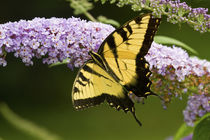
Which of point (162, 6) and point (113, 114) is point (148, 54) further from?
point (113, 114)

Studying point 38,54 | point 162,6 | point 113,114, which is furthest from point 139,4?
point 113,114

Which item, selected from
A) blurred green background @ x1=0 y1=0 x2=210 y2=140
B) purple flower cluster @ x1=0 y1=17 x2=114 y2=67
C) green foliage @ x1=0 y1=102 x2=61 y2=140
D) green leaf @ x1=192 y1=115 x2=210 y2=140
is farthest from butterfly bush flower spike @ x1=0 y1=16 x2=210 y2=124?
blurred green background @ x1=0 y1=0 x2=210 y2=140

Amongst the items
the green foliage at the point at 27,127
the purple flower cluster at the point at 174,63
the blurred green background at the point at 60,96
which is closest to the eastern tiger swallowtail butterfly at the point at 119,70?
the purple flower cluster at the point at 174,63

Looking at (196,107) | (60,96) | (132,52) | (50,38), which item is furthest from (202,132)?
(60,96)

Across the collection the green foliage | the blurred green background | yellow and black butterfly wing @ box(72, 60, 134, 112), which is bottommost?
the blurred green background

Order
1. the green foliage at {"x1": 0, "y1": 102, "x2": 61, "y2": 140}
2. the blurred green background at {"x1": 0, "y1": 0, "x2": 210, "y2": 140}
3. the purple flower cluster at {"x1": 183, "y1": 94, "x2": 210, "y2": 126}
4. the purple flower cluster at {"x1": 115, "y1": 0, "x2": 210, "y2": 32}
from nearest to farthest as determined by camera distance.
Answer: the purple flower cluster at {"x1": 115, "y1": 0, "x2": 210, "y2": 32} < the purple flower cluster at {"x1": 183, "y1": 94, "x2": 210, "y2": 126} < the green foliage at {"x1": 0, "y1": 102, "x2": 61, "y2": 140} < the blurred green background at {"x1": 0, "y1": 0, "x2": 210, "y2": 140}

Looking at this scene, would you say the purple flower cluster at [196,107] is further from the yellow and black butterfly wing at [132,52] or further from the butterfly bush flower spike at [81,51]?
Answer: the yellow and black butterfly wing at [132,52]

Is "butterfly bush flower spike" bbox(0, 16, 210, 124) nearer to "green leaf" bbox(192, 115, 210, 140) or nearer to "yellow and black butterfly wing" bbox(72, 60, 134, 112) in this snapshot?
"yellow and black butterfly wing" bbox(72, 60, 134, 112)
